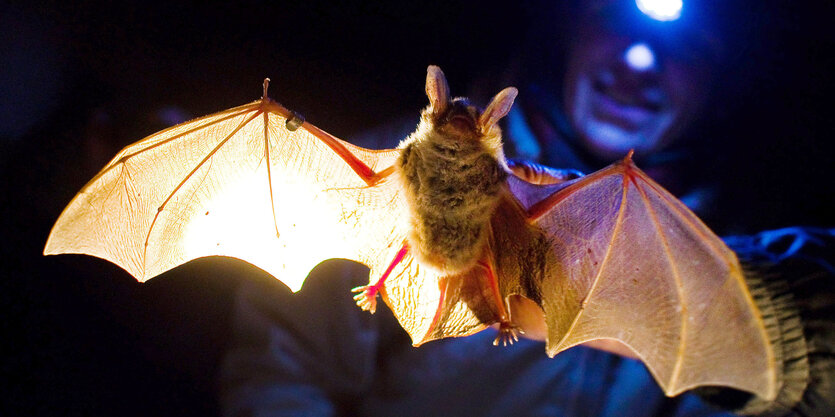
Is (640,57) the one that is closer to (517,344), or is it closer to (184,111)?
(517,344)

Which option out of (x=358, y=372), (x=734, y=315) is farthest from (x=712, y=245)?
(x=358, y=372)

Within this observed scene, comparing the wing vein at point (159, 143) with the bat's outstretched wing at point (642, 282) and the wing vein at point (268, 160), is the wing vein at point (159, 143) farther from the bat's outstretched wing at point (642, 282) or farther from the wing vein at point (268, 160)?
the bat's outstretched wing at point (642, 282)

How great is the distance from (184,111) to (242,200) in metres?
0.48

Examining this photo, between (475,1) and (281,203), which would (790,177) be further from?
(281,203)

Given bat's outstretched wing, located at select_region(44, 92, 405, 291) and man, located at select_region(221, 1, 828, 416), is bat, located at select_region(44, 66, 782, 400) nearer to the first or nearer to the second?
bat's outstretched wing, located at select_region(44, 92, 405, 291)

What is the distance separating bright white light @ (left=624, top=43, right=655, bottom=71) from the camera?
1323mm

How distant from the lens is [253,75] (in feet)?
4.13

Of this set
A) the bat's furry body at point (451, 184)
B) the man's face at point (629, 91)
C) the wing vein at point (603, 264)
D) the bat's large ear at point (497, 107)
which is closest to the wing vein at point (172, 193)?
the bat's furry body at point (451, 184)

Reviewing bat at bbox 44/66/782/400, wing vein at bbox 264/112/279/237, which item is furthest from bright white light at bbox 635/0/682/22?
wing vein at bbox 264/112/279/237

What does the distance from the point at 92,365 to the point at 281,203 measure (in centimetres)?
84

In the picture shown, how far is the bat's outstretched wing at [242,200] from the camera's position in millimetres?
848

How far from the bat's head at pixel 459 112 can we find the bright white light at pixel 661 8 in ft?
3.11

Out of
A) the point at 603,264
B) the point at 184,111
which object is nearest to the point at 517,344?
the point at 603,264

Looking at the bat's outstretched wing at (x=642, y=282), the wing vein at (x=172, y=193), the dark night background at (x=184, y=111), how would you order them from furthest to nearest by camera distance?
1. the dark night background at (x=184, y=111)
2. the wing vein at (x=172, y=193)
3. the bat's outstretched wing at (x=642, y=282)
